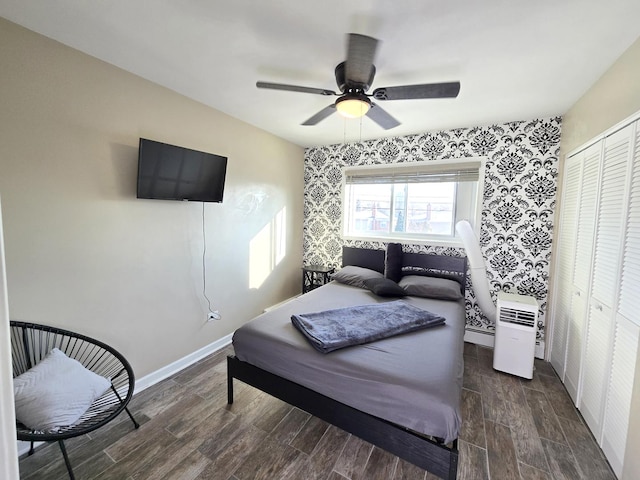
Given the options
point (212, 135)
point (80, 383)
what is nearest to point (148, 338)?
point (80, 383)

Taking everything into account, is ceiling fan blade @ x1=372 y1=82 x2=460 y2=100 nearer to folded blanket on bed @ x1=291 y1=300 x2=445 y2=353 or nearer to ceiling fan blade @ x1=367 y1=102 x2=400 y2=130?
ceiling fan blade @ x1=367 y1=102 x2=400 y2=130

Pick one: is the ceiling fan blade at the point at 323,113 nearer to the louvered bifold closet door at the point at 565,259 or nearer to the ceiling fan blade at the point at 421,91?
the ceiling fan blade at the point at 421,91

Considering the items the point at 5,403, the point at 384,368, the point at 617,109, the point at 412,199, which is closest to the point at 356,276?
the point at 412,199

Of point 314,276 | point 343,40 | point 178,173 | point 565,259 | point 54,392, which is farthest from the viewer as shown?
point 314,276

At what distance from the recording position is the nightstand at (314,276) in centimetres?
414

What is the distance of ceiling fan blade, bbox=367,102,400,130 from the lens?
212 cm

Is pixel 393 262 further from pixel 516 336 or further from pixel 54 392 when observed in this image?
pixel 54 392

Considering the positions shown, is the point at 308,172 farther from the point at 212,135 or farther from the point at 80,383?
the point at 80,383

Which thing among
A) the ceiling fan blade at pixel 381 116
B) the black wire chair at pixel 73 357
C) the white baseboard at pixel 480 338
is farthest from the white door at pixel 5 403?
the white baseboard at pixel 480 338

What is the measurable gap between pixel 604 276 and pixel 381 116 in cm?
194

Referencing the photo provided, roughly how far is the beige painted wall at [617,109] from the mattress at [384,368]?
0.87m

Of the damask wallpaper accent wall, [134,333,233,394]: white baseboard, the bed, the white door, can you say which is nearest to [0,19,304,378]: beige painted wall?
[134,333,233,394]: white baseboard

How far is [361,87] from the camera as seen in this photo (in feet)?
6.39

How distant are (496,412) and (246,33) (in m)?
3.21
